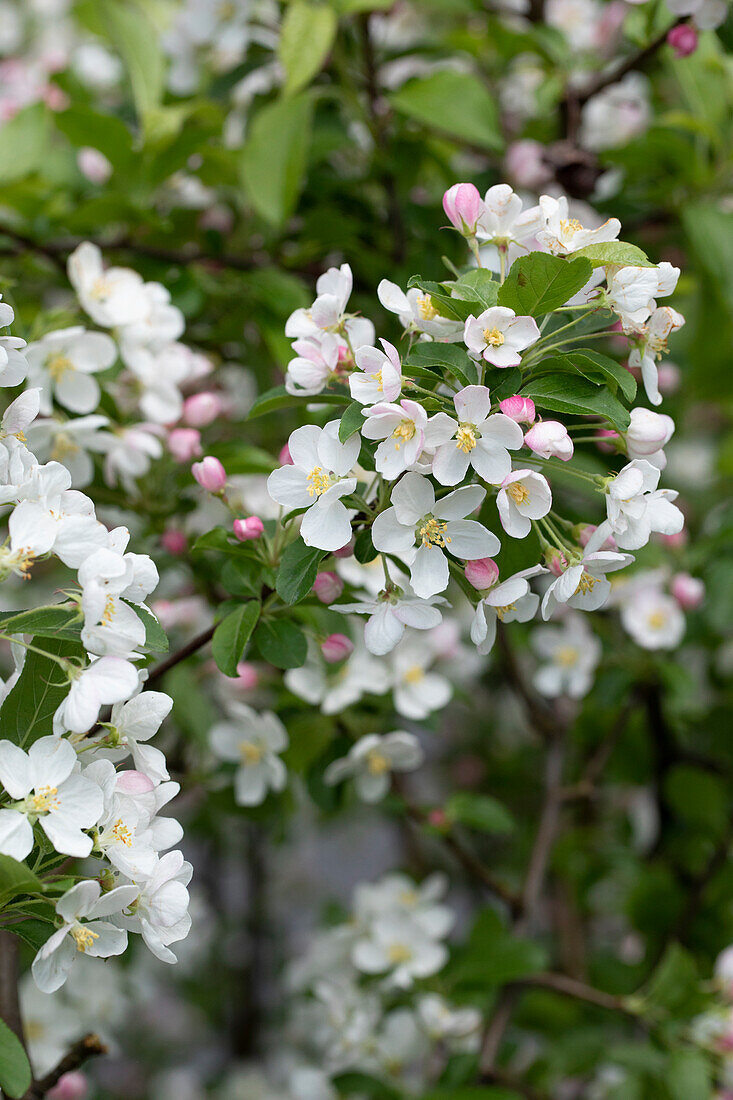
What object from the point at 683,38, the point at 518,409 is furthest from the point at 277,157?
the point at 518,409

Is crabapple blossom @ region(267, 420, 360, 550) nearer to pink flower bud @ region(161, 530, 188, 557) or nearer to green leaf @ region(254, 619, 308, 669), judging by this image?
green leaf @ region(254, 619, 308, 669)

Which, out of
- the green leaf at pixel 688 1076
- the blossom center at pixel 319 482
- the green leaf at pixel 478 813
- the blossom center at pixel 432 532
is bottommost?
the green leaf at pixel 688 1076

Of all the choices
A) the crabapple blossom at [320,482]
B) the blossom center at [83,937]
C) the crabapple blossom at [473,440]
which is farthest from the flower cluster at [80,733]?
the crabapple blossom at [473,440]

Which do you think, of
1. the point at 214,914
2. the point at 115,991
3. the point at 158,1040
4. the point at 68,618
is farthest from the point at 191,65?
the point at 158,1040

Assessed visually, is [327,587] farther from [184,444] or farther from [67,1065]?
[67,1065]

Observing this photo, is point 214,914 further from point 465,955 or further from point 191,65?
point 191,65

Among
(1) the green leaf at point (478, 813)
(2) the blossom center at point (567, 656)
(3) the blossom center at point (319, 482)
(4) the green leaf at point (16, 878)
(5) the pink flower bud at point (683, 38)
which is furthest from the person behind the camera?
(2) the blossom center at point (567, 656)

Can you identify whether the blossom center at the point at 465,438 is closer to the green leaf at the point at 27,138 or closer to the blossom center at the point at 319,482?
the blossom center at the point at 319,482

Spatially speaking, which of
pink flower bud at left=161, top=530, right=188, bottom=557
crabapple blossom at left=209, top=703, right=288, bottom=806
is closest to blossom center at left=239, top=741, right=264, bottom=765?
crabapple blossom at left=209, top=703, right=288, bottom=806

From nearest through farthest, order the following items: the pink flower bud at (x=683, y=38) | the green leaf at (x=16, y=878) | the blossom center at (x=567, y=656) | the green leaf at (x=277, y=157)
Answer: the green leaf at (x=16, y=878) < the pink flower bud at (x=683, y=38) < the green leaf at (x=277, y=157) < the blossom center at (x=567, y=656)
